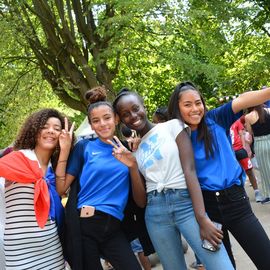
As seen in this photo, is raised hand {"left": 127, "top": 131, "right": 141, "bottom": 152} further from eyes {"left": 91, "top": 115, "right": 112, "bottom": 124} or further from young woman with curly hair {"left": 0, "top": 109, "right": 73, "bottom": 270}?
young woman with curly hair {"left": 0, "top": 109, "right": 73, "bottom": 270}

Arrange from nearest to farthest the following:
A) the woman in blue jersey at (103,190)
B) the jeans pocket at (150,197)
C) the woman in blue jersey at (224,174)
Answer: the woman in blue jersey at (224,174)
the jeans pocket at (150,197)
the woman in blue jersey at (103,190)

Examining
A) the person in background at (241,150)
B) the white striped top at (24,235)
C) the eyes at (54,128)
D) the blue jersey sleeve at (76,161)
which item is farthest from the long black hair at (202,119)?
the person in background at (241,150)

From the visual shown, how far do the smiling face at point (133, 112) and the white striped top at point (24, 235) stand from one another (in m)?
0.83

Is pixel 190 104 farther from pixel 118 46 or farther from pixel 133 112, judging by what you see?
pixel 118 46

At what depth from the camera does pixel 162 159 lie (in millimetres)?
2592

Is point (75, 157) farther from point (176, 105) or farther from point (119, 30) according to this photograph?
point (119, 30)

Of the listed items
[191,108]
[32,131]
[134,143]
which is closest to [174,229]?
[134,143]

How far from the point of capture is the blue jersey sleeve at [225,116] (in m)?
2.61

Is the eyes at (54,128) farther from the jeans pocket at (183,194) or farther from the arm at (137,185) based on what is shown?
the jeans pocket at (183,194)

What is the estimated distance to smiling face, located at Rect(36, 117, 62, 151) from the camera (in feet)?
9.68

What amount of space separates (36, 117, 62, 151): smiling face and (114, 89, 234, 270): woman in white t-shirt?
69 cm

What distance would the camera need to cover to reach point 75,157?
290cm

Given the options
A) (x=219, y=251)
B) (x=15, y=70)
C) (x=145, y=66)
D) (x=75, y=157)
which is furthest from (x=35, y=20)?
(x=219, y=251)

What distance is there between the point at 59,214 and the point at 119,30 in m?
6.12
